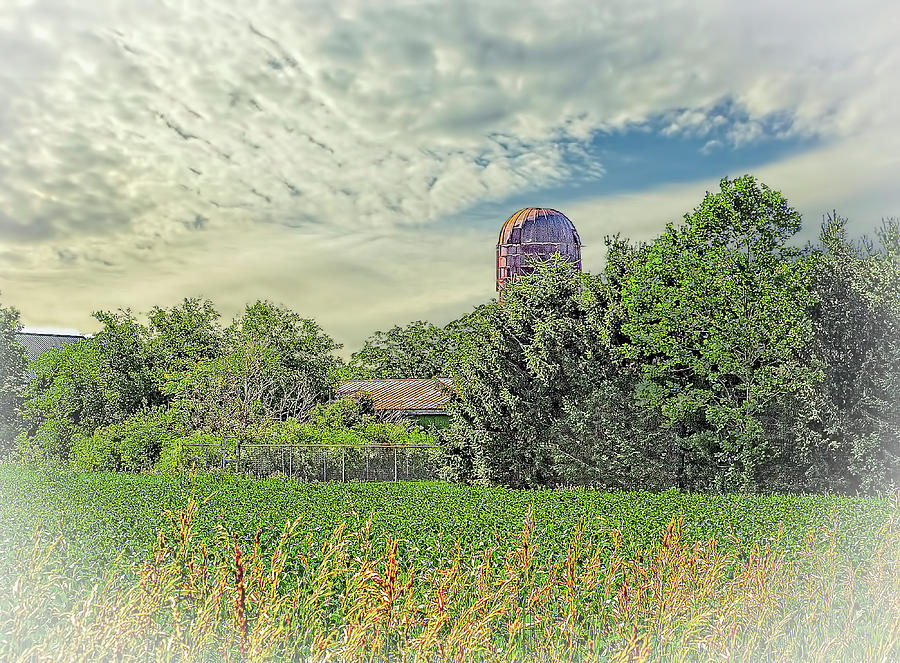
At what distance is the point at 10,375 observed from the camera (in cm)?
3016

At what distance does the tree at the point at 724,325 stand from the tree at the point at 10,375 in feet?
57.0

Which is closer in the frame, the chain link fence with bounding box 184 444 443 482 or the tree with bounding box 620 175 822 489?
the tree with bounding box 620 175 822 489

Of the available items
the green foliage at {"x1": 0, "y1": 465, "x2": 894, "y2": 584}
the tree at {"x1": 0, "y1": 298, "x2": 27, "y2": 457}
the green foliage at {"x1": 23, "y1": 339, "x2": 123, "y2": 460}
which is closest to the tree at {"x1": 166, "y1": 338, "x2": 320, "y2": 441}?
the green foliage at {"x1": 23, "y1": 339, "x2": 123, "y2": 460}

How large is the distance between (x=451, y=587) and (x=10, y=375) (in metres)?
29.9

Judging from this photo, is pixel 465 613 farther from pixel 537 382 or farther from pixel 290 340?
pixel 290 340

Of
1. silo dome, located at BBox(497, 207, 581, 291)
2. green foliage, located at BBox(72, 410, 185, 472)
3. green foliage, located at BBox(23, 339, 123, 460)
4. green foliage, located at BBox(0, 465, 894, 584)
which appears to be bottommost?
green foliage, located at BBox(0, 465, 894, 584)

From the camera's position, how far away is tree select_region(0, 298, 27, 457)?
25828 mm

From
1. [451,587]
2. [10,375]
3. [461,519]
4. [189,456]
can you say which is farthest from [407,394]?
[451,587]

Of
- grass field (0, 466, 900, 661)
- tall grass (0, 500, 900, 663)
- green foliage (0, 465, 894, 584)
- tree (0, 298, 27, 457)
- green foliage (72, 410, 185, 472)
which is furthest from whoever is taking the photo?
tree (0, 298, 27, 457)

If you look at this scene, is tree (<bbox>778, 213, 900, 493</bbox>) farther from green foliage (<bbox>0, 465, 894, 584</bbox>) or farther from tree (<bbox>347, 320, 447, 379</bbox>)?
tree (<bbox>347, 320, 447, 379</bbox>)

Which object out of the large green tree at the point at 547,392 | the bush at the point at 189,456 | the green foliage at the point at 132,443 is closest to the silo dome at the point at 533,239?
the green foliage at the point at 132,443

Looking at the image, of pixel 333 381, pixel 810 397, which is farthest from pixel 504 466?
pixel 333 381

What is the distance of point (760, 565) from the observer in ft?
16.8

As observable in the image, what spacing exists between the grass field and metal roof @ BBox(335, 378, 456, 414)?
65.4 ft
